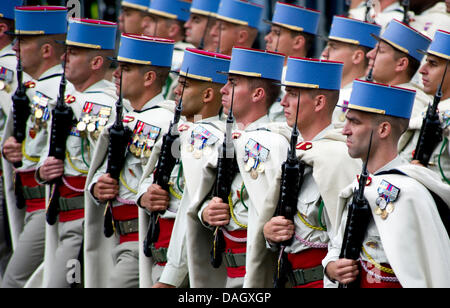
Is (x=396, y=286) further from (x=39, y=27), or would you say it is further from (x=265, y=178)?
(x=39, y=27)

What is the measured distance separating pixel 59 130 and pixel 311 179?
275 centimetres

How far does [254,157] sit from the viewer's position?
5.88 m

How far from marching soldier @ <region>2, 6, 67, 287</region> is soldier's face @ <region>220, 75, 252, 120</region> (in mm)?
2348

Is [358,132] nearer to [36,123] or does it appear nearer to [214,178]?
[214,178]

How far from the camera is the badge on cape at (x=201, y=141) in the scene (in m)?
6.32

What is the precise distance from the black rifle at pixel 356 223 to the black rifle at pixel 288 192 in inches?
23.7

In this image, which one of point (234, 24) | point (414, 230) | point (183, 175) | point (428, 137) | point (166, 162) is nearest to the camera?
point (414, 230)

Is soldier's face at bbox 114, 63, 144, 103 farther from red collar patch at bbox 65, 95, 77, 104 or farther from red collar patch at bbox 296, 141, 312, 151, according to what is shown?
red collar patch at bbox 296, 141, 312, 151

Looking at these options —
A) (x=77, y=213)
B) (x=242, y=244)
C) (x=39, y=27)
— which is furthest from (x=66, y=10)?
(x=242, y=244)

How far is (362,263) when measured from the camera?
16.3 ft

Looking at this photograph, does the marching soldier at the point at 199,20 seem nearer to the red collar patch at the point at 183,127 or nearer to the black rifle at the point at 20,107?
the black rifle at the point at 20,107

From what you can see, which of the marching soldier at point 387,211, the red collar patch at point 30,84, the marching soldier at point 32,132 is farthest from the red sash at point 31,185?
the marching soldier at point 387,211

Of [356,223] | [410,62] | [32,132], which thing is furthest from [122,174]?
[356,223]

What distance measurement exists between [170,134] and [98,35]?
1.73m
